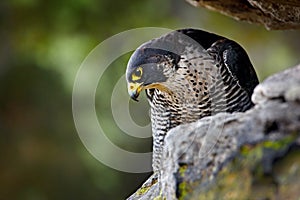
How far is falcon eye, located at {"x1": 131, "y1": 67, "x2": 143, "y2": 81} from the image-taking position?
3.63m

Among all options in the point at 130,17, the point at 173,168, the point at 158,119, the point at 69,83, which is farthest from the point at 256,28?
the point at 173,168

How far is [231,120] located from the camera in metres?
2.42

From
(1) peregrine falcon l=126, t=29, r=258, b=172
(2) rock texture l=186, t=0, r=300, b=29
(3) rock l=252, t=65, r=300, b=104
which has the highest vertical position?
(2) rock texture l=186, t=0, r=300, b=29

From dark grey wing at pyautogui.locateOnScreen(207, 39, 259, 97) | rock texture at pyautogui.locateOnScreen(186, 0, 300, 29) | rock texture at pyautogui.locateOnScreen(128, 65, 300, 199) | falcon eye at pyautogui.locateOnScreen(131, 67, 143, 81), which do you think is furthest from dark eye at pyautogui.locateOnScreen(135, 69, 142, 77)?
rock texture at pyautogui.locateOnScreen(128, 65, 300, 199)

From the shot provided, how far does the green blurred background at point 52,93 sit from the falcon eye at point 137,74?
409 centimetres

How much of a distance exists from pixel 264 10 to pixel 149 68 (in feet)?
2.48

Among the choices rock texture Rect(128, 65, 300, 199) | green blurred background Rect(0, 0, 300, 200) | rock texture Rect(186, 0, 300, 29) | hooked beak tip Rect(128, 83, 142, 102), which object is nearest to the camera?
rock texture Rect(128, 65, 300, 199)

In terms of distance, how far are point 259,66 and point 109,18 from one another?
207 centimetres

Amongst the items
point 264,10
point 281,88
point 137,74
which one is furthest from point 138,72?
point 281,88

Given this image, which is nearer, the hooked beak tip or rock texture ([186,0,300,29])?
the hooked beak tip

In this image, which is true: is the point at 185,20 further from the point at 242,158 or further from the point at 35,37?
the point at 242,158

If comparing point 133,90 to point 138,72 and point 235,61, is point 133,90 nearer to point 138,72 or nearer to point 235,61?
point 138,72

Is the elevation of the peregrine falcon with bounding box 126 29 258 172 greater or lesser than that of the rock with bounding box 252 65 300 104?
greater

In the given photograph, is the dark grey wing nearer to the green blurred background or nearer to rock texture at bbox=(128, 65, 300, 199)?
rock texture at bbox=(128, 65, 300, 199)
